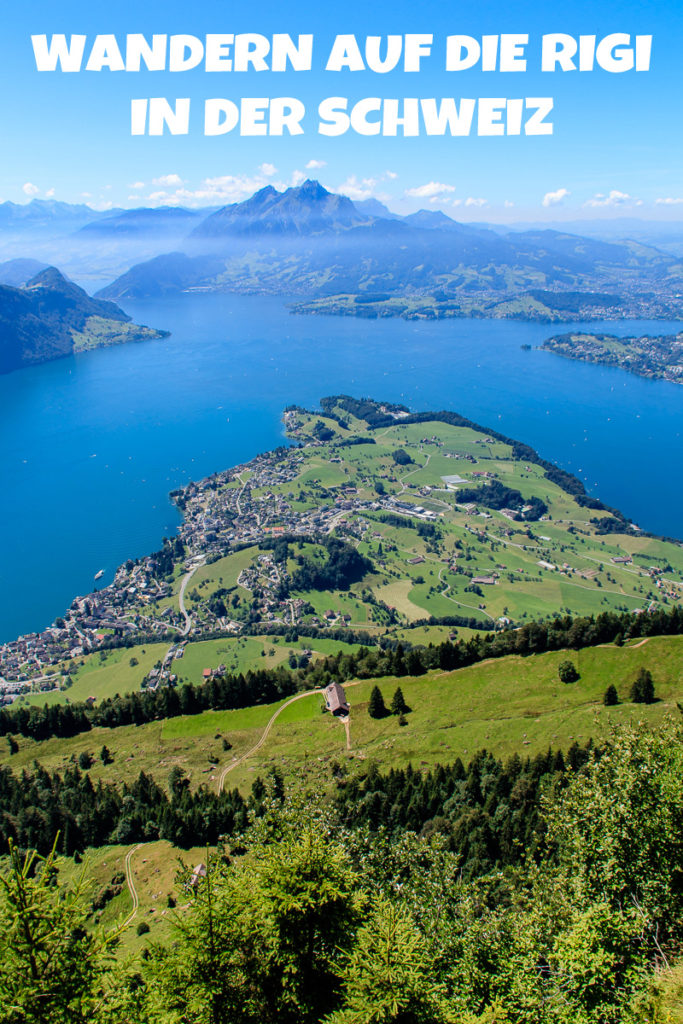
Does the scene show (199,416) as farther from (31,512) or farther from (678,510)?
(678,510)

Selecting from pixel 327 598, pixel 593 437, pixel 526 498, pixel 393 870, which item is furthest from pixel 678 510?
pixel 393 870

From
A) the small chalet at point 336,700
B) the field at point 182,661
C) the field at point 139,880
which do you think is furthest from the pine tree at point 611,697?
the field at point 182,661

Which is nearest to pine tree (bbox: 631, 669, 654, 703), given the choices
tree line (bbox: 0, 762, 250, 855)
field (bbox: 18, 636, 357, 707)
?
tree line (bbox: 0, 762, 250, 855)

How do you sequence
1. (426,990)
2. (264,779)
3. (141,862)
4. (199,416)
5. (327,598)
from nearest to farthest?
1. (426,990)
2. (141,862)
3. (264,779)
4. (327,598)
5. (199,416)

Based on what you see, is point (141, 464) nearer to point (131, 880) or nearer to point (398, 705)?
point (398, 705)

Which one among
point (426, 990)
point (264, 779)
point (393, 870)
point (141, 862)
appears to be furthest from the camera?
point (264, 779)

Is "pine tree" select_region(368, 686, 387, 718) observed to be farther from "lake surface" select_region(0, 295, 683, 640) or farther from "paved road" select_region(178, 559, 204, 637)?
Answer: "lake surface" select_region(0, 295, 683, 640)

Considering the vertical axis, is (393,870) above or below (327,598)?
above
